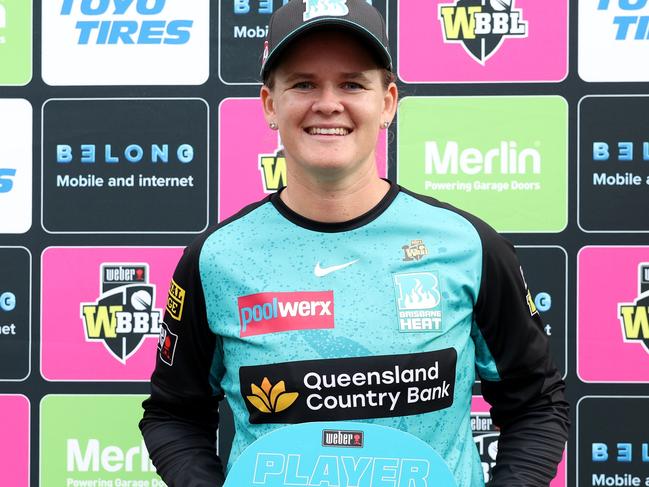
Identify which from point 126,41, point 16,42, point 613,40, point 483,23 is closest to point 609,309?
point 613,40

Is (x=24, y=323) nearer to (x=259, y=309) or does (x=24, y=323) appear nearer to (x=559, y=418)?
(x=259, y=309)

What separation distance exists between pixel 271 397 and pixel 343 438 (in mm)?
114

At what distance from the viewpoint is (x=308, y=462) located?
95cm

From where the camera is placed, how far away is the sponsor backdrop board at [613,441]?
1.78 metres

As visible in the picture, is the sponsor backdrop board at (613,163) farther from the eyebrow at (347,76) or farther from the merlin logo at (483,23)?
the eyebrow at (347,76)

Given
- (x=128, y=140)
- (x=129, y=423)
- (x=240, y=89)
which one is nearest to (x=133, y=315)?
(x=129, y=423)

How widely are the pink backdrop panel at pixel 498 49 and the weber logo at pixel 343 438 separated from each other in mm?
1070

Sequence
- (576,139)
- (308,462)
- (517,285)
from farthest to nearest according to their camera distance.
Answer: (576,139) → (517,285) → (308,462)

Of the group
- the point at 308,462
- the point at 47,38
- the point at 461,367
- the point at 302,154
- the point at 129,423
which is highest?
the point at 47,38

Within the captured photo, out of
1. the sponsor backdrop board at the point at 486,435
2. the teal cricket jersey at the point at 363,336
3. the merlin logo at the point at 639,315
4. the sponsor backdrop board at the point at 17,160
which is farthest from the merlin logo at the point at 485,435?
the sponsor backdrop board at the point at 17,160

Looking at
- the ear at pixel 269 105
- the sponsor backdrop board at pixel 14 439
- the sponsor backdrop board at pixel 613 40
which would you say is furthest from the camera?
the sponsor backdrop board at pixel 14 439

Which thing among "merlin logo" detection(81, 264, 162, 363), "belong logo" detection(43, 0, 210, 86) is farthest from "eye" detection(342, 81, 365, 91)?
"merlin logo" detection(81, 264, 162, 363)

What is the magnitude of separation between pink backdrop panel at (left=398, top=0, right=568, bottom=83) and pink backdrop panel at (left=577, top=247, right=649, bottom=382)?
1.47 feet

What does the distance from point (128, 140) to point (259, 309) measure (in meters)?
0.96
